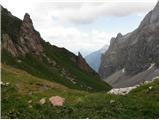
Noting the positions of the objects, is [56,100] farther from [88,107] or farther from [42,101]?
[88,107]

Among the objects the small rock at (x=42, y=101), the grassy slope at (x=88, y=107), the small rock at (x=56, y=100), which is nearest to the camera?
the grassy slope at (x=88, y=107)

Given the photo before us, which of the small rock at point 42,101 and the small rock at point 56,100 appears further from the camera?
the small rock at point 42,101

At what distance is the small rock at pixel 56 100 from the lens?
37.9 metres

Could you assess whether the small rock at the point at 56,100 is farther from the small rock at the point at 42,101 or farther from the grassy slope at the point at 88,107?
the small rock at the point at 42,101

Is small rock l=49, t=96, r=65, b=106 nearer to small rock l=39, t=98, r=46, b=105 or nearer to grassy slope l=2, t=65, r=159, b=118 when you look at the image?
grassy slope l=2, t=65, r=159, b=118

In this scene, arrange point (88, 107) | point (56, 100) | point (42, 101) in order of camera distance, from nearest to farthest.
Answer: point (88, 107) → point (42, 101) → point (56, 100)

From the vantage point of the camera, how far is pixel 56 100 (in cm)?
3884

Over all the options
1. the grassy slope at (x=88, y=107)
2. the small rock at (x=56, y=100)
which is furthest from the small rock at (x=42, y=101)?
the small rock at (x=56, y=100)

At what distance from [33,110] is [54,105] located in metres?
2.38

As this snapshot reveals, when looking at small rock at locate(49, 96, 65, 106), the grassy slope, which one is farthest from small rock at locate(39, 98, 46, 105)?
small rock at locate(49, 96, 65, 106)

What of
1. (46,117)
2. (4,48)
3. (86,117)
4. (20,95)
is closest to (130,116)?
(86,117)

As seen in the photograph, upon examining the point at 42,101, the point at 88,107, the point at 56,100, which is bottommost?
the point at 88,107

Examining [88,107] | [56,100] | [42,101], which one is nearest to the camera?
[88,107]

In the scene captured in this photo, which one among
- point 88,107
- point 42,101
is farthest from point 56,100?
point 88,107
